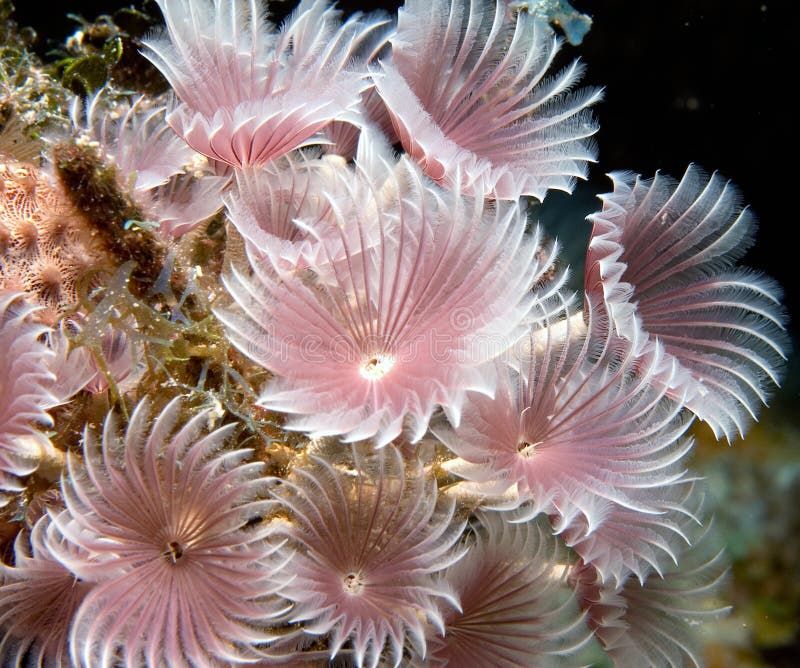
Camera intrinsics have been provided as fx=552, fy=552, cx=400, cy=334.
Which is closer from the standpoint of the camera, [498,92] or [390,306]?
[390,306]

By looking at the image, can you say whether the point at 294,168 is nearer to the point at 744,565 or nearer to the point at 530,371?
the point at 530,371

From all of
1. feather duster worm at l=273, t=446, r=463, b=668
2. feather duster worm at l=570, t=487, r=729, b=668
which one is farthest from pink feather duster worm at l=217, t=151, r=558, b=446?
feather duster worm at l=570, t=487, r=729, b=668

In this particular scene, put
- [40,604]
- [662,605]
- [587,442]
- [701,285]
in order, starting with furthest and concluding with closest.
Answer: [701,285], [662,605], [587,442], [40,604]

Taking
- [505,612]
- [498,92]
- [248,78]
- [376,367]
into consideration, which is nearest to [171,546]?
[376,367]

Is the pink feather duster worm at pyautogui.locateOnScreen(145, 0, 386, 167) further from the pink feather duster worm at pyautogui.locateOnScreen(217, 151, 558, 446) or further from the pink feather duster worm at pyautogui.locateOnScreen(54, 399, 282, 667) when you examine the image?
the pink feather duster worm at pyautogui.locateOnScreen(54, 399, 282, 667)

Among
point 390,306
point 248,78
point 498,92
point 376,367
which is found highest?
point 498,92

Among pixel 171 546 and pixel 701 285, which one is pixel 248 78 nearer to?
pixel 171 546
